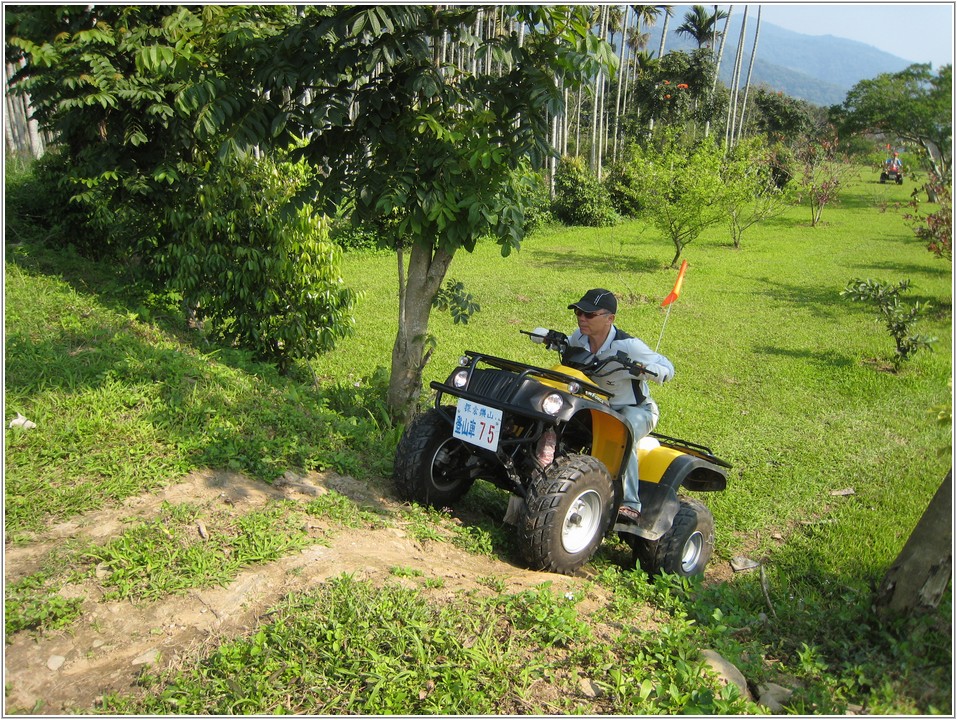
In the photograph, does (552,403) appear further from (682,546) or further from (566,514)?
(682,546)

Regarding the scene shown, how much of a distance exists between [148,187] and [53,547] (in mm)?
4935

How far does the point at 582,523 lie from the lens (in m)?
4.36

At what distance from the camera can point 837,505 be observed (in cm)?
641

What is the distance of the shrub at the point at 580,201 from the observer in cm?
2616

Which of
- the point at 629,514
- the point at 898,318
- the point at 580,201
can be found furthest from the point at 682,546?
the point at 580,201

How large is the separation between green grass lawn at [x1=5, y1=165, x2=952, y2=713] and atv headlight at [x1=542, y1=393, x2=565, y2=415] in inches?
39.7

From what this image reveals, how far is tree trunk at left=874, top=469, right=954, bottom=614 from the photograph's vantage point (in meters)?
3.53

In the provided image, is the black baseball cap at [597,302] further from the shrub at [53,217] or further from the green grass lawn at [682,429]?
the shrub at [53,217]

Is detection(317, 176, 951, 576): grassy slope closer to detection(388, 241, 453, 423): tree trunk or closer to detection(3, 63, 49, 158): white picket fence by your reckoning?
detection(388, 241, 453, 423): tree trunk

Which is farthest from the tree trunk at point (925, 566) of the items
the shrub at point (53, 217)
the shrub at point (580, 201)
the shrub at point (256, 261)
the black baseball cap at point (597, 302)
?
the shrub at point (580, 201)

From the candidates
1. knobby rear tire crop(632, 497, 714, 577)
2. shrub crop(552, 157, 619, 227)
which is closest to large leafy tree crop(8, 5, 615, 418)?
knobby rear tire crop(632, 497, 714, 577)

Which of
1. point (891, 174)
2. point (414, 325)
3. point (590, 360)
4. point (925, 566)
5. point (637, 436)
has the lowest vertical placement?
point (925, 566)

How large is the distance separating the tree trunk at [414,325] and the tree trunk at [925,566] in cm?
372

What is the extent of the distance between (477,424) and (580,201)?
23.2m
